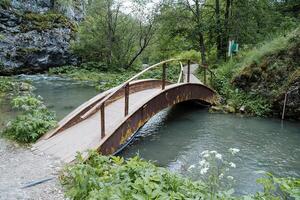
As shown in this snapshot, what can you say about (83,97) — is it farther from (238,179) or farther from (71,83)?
(238,179)

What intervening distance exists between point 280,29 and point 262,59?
6086mm

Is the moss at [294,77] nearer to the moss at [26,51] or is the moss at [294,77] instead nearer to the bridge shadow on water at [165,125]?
the bridge shadow on water at [165,125]

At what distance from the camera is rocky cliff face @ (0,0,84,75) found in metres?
24.6

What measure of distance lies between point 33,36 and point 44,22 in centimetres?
190

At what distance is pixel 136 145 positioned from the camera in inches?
346

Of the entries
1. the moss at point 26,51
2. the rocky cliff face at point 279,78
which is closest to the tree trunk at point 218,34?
the rocky cliff face at point 279,78

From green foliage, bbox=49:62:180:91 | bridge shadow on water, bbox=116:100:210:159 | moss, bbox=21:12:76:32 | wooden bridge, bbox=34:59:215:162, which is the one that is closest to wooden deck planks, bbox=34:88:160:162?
wooden bridge, bbox=34:59:215:162

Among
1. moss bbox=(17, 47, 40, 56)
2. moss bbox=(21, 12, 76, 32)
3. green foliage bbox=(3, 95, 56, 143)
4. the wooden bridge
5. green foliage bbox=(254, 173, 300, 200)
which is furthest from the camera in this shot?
moss bbox=(21, 12, 76, 32)

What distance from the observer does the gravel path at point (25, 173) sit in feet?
15.0

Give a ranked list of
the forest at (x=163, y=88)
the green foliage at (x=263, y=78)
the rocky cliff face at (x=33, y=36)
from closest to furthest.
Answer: the forest at (x=163, y=88) < the green foliage at (x=263, y=78) < the rocky cliff face at (x=33, y=36)

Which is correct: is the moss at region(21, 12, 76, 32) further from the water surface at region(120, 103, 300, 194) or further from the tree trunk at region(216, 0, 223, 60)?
the water surface at region(120, 103, 300, 194)

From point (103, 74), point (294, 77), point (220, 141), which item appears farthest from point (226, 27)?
point (220, 141)

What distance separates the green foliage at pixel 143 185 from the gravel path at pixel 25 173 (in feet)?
0.86

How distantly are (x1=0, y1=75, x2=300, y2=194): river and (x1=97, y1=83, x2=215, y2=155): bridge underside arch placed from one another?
0.69m
